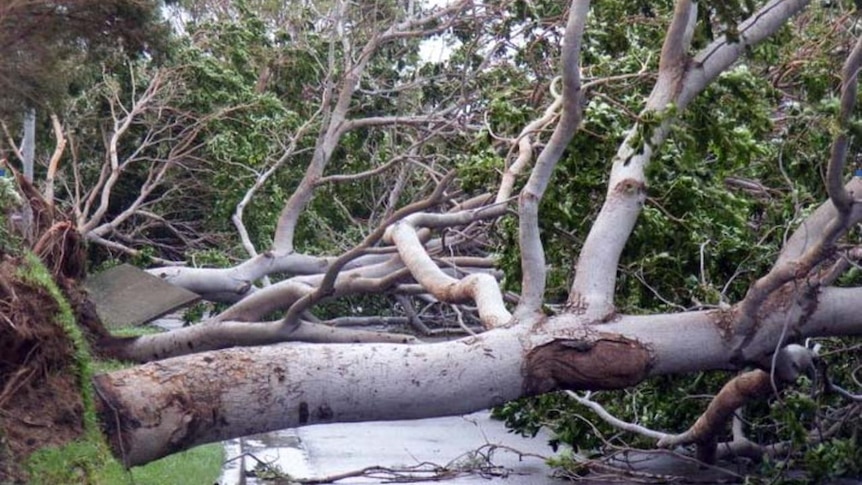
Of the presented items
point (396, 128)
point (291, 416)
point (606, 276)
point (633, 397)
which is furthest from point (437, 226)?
point (396, 128)

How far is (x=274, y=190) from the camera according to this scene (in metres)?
18.3

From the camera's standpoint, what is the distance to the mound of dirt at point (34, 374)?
6223mm

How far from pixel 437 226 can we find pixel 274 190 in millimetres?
8111

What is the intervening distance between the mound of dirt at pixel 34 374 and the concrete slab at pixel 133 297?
24.9 feet

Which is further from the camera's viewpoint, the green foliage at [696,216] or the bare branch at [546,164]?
the green foliage at [696,216]

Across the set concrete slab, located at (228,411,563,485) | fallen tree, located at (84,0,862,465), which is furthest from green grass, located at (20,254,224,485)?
concrete slab, located at (228,411,563,485)

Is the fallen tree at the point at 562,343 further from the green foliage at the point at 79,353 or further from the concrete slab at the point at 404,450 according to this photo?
the concrete slab at the point at 404,450

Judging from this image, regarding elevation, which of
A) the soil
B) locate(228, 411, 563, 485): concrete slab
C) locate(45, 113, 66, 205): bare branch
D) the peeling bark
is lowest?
locate(228, 411, 563, 485): concrete slab

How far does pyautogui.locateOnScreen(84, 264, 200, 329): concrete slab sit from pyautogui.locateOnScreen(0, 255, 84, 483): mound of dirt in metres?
7.57

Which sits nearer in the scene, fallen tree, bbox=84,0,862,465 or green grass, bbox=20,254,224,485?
green grass, bbox=20,254,224,485

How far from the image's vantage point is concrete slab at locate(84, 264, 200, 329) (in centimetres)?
1417

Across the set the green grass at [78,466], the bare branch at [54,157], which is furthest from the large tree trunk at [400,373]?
the bare branch at [54,157]

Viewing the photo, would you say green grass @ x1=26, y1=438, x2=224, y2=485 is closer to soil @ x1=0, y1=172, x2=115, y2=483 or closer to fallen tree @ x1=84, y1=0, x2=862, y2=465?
soil @ x1=0, y1=172, x2=115, y2=483

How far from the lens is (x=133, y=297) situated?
46.8 ft
